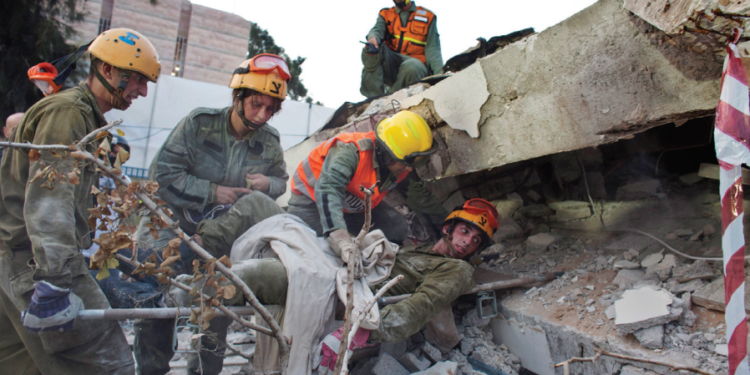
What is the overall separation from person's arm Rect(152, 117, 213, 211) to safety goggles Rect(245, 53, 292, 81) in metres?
0.54

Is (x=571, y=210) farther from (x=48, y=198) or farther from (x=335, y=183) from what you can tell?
(x=48, y=198)

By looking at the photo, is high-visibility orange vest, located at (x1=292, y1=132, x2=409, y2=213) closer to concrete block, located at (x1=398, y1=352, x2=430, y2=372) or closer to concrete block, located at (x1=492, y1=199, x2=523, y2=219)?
concrete block, located at (x1=398, y1=352, x2=430, y2=372)

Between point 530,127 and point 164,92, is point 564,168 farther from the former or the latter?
point 164,92

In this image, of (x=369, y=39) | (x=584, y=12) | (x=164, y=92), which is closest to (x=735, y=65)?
(x=584, y=12)

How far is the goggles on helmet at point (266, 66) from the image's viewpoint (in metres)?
2.62

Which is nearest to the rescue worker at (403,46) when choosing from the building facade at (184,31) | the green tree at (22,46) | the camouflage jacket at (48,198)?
the camouflage jacket at (48,198)

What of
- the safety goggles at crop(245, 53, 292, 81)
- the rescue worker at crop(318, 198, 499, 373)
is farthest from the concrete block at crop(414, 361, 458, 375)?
the safety goggles at crop(245, 53, 292, 81)

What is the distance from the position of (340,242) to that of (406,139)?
93 cm

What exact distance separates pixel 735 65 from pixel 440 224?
7.94 ft

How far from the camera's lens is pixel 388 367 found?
2.41 metres

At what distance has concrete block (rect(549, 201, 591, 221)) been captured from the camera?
3.52m

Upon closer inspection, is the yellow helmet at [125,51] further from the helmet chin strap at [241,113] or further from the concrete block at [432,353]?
the concrete block at [432,353]

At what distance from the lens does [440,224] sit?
3.67 meters

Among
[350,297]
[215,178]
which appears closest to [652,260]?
[350,297]
